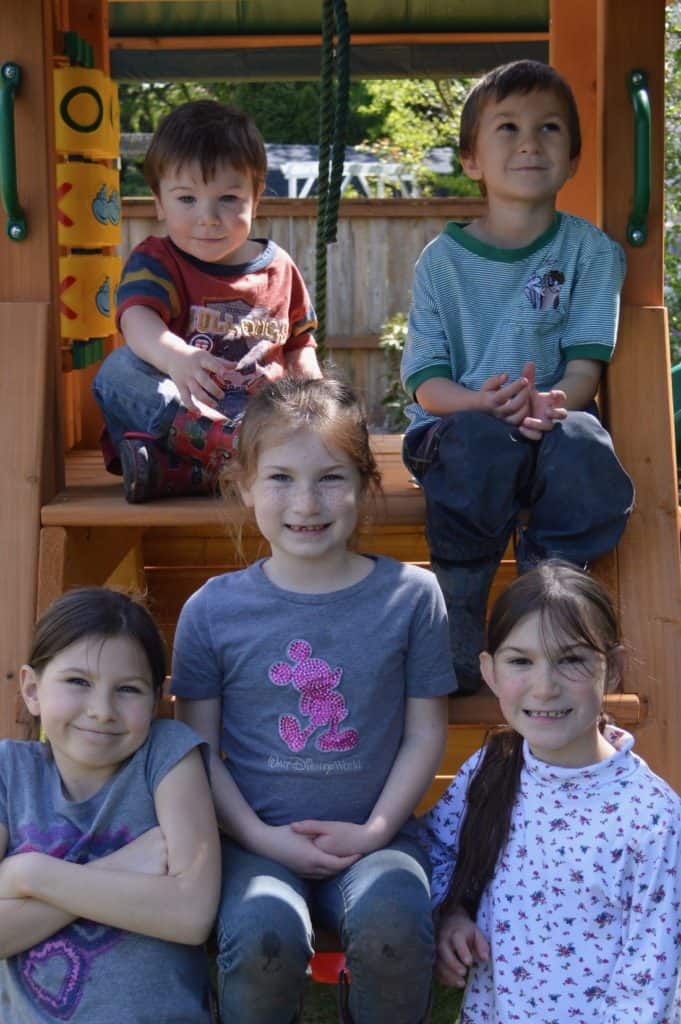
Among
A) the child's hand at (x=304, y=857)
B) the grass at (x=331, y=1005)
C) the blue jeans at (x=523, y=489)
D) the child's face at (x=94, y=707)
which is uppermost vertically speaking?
the blue jeans at (x=523, y=489)

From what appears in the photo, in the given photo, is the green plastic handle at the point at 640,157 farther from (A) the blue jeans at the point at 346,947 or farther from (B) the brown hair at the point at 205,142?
(A) the blue jeans at the point at 346,947

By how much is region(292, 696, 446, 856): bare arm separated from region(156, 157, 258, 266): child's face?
4.45 ft

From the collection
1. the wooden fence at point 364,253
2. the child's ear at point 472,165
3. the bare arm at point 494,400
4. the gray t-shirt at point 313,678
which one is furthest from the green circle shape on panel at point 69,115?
the wooden fence at point 364,253

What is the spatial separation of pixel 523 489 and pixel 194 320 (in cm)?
95

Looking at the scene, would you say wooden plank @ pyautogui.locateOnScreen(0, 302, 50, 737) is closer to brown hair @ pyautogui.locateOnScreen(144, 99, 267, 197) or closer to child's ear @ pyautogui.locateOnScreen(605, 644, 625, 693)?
brown hair @ pyautogui.locateOnScreen(144, 99, 267, 197)

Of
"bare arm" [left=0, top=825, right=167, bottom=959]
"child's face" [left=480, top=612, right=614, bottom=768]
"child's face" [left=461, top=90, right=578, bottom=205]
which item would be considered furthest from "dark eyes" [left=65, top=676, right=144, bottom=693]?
"child's face" [left=461, top=90, right=578, bottom=205]

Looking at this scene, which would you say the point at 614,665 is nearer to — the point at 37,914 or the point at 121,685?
the point at 121,685

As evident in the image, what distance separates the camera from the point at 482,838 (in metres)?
2.66

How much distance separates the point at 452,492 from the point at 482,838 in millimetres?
780

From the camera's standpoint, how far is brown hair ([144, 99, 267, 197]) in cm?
356

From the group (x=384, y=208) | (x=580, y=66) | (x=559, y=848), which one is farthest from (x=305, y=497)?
(x=384, y=208)

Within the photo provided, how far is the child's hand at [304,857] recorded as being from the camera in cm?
262

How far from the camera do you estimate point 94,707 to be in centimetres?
258

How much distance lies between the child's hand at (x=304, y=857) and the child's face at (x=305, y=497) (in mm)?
514
